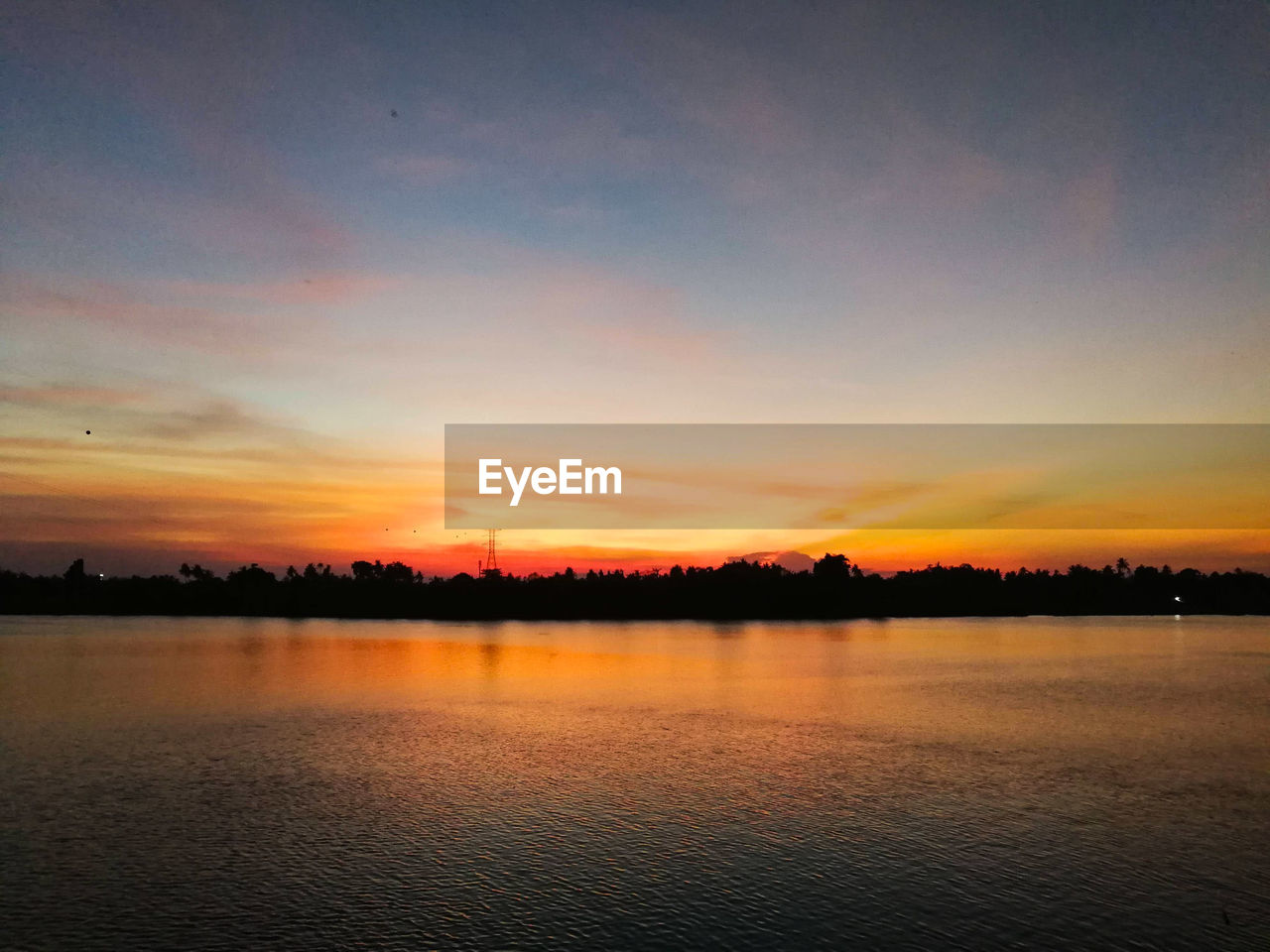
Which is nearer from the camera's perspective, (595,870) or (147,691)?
(595,870)

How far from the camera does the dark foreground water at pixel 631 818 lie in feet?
60.1

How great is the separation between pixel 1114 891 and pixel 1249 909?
A: 2.80 m

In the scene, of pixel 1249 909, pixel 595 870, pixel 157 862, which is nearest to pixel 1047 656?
pixel 1249 909

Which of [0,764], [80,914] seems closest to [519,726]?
[0,764]

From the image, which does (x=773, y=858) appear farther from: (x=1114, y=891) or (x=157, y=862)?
(x=157, y=862)

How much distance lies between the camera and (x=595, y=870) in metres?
21.3

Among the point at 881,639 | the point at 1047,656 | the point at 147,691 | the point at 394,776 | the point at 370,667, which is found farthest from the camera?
the point at 881,639

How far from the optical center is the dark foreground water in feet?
60.1

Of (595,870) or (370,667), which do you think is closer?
(595,870)

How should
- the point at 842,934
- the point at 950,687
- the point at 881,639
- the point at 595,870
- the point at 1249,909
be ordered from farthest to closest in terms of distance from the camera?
the point at 881,639
the point at 950,687
the point at 595,870
the point at 1249,909
the point at 842,934

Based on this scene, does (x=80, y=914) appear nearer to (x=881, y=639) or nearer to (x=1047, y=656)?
(x=1047, y=656)

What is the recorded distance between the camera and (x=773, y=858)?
22203mm

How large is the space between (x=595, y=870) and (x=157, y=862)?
11.6m

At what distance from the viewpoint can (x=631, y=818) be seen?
25891 millimetres
